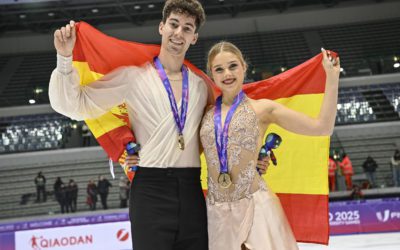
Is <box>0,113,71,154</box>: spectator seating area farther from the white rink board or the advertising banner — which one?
the advertising banner

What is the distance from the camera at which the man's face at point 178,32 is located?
287 centimetres

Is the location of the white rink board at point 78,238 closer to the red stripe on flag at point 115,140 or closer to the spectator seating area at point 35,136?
the red stripe on flag at point 115,140

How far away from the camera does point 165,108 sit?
2.76 meters

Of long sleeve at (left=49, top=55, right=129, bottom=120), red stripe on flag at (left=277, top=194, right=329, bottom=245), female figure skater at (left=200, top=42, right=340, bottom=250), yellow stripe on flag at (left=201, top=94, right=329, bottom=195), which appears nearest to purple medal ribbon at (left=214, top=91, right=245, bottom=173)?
female figure skater at (left=200, top=42, right=340, bottom=250)

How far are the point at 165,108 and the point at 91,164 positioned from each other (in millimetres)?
14290

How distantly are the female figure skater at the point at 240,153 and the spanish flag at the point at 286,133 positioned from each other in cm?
26

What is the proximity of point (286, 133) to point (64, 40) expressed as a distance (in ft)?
5.35

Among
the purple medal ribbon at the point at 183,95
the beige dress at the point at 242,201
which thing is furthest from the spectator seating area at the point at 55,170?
the beige dress at the point at 242,201

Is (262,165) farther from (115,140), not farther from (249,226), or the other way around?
(115,140)

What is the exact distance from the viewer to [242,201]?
274cm

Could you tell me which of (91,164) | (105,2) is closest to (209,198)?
(91,164)

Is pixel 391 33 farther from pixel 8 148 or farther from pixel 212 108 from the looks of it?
pixel 212 108

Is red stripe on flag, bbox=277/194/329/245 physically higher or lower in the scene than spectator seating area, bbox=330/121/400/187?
lower

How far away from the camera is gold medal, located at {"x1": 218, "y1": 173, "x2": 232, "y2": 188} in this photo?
272cm
